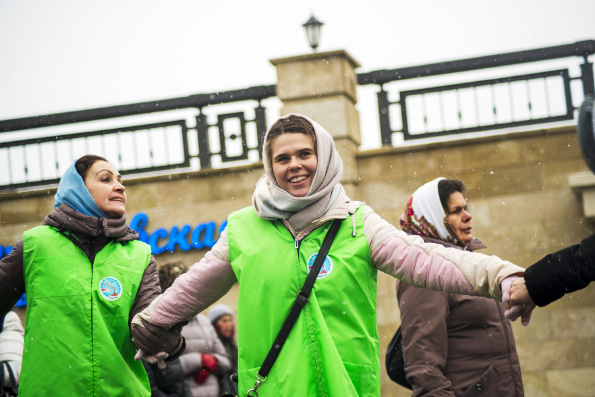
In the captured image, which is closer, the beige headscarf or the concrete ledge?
the beige headscarf

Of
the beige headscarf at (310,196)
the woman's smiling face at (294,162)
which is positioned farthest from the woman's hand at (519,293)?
the woman's smiling face at (294,162)

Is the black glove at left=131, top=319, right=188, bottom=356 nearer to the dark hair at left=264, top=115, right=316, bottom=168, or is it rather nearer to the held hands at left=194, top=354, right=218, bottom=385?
the dark hair at left=264, top=115, right=316, bottom=168

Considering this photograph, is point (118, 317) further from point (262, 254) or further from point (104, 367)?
point (262, 254)

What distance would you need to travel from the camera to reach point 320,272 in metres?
3.40

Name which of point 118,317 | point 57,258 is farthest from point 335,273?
point 57,258

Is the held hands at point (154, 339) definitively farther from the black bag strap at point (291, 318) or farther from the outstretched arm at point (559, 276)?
the outstretched arm at point (559, 276)

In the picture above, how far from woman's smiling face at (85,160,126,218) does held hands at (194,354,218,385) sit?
2.64 metres

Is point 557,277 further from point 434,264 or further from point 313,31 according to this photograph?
point 313,31

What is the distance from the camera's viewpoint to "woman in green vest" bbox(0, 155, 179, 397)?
164 inches

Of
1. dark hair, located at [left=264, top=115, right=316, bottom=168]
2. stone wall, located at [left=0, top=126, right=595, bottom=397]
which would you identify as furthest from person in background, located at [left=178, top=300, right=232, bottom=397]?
dark hair, located at [left=264, top=115, right=316, bottom=168]

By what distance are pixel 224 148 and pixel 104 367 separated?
24.0 feet

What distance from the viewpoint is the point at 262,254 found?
3482mm

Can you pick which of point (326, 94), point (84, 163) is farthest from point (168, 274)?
point (326, 94)

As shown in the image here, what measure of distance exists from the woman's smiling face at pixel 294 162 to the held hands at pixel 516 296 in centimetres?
98
